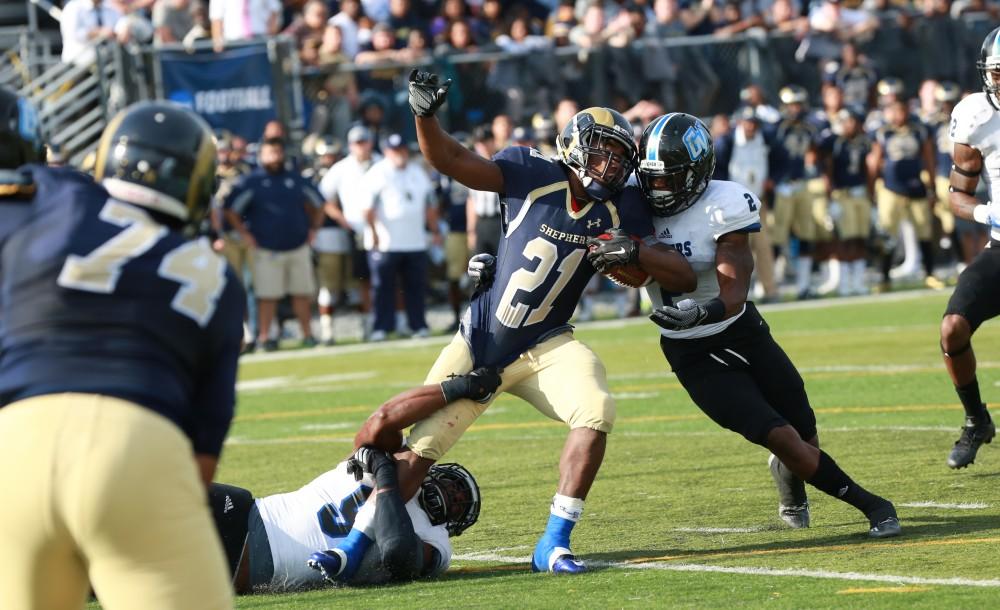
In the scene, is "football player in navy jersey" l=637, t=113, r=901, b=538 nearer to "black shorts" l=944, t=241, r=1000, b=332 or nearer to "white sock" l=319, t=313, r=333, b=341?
"black shorts" l=944, t=241, r=1000, b=332

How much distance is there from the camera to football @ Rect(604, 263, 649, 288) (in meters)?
5.88

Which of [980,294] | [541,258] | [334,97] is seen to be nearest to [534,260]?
[541,258]

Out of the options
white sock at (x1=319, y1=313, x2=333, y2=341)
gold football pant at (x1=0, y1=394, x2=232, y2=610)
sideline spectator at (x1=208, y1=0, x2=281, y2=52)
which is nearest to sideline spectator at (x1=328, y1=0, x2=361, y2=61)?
sideline spectator at (x1=208, y1=0, x2=281, y2=52)

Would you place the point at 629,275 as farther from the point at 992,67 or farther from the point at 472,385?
the point at 992,67

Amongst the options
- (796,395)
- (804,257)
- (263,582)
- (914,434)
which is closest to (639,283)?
(796,395)

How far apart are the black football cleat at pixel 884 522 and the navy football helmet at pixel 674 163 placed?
4.36 feet

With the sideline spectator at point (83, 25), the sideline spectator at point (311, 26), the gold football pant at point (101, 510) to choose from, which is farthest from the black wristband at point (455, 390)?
the sideline spectator at point (311, 26)

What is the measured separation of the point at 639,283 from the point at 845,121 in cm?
1183

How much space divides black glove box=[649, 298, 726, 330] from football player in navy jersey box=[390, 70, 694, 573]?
14 cm

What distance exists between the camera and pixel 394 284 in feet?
51.4

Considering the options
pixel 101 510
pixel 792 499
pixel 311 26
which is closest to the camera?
pixel 101 510

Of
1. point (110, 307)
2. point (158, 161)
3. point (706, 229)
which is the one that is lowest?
point (706, 229)

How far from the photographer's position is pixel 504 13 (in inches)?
772

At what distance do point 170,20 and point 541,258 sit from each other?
39.5ft
